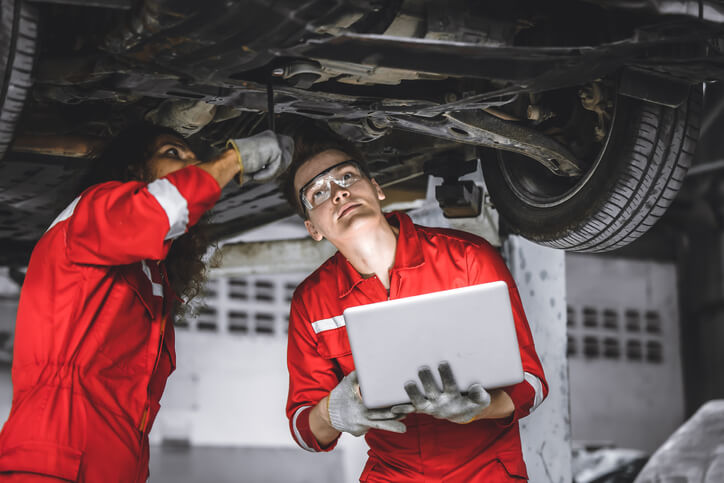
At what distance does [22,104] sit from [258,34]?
51cm

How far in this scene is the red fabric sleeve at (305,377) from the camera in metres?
2.28

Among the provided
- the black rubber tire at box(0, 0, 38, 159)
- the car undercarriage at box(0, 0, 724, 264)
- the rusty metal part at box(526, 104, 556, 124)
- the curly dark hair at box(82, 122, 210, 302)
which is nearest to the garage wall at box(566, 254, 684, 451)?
the car undercarriage at box(0, 0, 724, 264)

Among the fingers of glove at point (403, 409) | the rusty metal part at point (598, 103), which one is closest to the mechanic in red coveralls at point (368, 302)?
the fingers of glove at point (403, 409)

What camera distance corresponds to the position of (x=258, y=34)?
173 cm

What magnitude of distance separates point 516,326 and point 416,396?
456mm

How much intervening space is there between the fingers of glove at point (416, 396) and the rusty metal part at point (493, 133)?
78cm

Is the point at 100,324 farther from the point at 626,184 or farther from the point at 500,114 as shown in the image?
the point at 626,184

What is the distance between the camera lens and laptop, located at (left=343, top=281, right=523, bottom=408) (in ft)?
5.96

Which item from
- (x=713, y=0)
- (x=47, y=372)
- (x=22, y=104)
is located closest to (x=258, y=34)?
(x=22, y=104)

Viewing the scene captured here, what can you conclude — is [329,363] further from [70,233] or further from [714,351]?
[714,351]

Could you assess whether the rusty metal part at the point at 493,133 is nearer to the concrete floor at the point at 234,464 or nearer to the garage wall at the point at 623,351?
the concrete floor at the point at 234,464

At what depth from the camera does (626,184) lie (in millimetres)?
2154

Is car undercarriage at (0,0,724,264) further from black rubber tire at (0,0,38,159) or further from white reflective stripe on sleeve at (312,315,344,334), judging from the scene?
white reflective stripe on sleeve at (312,315,344,334)

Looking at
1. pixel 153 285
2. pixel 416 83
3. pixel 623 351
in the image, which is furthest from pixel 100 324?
pixel 623 351
